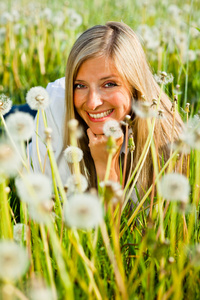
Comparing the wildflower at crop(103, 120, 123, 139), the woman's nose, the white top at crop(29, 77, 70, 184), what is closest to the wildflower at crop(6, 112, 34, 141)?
the wildflower at crop(103, 120, 123, 139)

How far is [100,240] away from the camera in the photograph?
45.4 inches

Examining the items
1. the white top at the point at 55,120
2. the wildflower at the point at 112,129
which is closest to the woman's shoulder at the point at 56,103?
the white top at the point at 55,120

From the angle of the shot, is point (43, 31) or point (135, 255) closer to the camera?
point (135, 255)

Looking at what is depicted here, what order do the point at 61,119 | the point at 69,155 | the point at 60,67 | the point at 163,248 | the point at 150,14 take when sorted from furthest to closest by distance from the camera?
the point at 150,14, the point at 60,67, the point at 61,119, the point at 69,155, the point at 163,248

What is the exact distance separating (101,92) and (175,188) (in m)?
0.99

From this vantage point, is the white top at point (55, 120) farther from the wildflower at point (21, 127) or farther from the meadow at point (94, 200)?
the wildflower at point (21, 127)

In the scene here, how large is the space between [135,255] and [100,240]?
0.12 metres

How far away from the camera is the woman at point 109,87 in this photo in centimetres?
170

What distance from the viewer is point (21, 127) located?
34.9 inches

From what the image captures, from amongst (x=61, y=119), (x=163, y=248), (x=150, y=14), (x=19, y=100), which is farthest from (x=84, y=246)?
(x=150, y=14)

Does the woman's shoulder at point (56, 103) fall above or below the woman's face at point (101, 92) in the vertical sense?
below

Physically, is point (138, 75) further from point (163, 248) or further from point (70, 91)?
point (163, 248)

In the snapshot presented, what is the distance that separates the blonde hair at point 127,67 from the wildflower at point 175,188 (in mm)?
966

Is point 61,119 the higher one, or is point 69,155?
point 69,155
